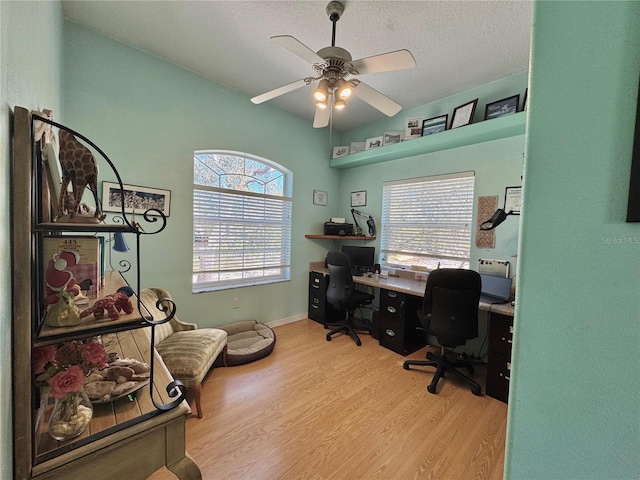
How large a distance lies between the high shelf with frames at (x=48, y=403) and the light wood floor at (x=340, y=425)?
32.4 inches

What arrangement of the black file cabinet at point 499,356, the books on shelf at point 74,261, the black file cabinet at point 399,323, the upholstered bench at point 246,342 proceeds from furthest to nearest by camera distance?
the black file cabinet at point 399,323 < the upholstered bench at point 246,342 < the black file cabinet at point 499,356 < the books on shelf at point 74,261

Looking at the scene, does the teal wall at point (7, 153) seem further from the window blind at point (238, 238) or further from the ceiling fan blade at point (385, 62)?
the window blind at point (238, 238)

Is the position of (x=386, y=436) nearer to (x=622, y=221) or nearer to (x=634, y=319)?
(x=634, y=319)

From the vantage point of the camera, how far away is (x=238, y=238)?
320 centimetres

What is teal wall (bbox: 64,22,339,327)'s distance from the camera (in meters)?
2.13

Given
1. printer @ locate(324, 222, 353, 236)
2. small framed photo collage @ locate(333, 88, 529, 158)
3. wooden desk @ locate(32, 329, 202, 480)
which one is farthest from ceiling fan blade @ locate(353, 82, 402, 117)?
wooden desk @ locate(32, 329, 202, 480)

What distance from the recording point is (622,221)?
20.7 inches

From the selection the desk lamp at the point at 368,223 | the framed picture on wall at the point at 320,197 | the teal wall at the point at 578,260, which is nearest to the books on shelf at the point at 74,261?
the teal wall at the point at 578,260

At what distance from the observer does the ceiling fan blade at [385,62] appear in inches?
62.1

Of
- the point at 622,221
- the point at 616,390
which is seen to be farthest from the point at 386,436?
the point at 622,221

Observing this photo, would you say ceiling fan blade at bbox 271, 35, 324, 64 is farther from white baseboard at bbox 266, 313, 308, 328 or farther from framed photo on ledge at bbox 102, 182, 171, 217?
white baseboard at bbox 266, 313, 308, 328

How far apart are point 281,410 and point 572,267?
198cm

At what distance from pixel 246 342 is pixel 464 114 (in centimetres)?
343

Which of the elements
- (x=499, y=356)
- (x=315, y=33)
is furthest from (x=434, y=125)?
(x=499, y=356)
